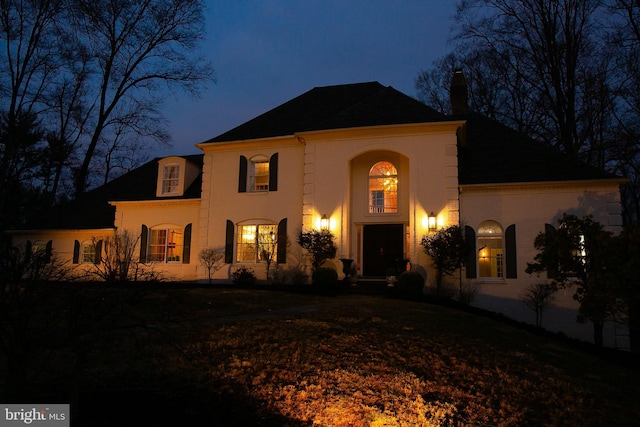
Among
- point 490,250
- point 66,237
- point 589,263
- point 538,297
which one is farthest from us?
point 66,237

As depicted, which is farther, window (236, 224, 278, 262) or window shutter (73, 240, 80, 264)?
window shutter (73, 240, 80, 264)

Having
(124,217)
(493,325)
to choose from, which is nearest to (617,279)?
(493,325)

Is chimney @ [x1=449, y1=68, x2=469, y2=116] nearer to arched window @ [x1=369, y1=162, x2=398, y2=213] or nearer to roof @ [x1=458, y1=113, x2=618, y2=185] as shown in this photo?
roof @ [x1=458, y1=113, x2=618, y2=185]

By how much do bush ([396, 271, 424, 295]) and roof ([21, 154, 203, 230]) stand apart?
9811mm

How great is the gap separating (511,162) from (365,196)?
17.4 ft

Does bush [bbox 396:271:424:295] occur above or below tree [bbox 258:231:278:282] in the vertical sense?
below

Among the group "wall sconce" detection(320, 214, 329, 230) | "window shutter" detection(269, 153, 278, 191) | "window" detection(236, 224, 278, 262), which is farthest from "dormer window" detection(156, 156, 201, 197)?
"wall sconce" detection(320, 214, 329, 230)

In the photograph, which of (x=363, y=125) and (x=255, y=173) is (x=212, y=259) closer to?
(x=255, y=173)

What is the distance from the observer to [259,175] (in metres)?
18.6

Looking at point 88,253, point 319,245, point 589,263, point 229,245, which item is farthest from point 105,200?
point 589,263

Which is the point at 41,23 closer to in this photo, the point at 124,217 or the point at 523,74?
the point at 124,217

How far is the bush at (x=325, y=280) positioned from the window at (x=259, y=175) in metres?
5.12

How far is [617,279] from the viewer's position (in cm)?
955

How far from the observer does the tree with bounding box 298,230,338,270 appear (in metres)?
15.9
